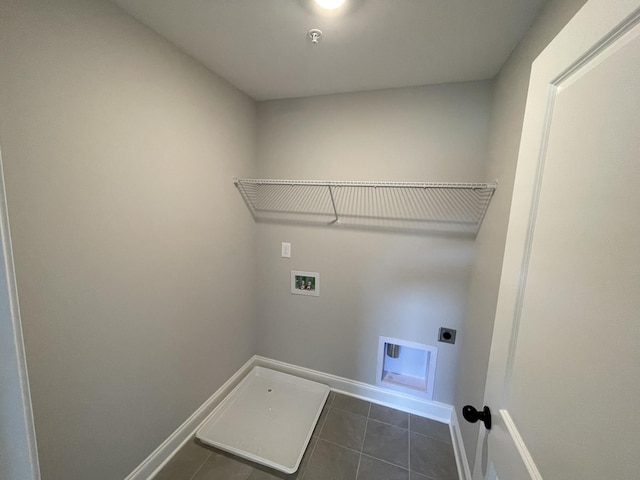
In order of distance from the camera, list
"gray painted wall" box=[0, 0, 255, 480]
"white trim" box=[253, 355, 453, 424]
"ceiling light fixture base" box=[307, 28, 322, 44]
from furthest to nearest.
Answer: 1. "white trim" box=[253, 355, 453, 424]
2. "ceiling light fixture base" box=[307, 28, 322, 44]
3. "gray painted wall" box=[0, 0, 255, 480]

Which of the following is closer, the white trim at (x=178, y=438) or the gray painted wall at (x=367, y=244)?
the white trim at (x=178, y=438)

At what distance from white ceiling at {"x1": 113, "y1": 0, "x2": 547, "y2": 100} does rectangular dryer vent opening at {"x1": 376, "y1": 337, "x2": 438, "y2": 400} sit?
1.85 m

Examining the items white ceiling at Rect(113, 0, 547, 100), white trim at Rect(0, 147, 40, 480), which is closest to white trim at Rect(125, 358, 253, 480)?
white trim at Rect(0, 147, 40, 480)

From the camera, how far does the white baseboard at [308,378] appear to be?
1.41 m

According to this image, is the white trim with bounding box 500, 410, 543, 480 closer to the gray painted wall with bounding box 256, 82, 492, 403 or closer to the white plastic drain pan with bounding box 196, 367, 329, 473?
the gray painted wall with bounding box 256, 82, 492, 403

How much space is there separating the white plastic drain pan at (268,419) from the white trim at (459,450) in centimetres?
93

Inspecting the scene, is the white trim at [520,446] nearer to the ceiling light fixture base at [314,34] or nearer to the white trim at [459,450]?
the white trim at [459,450]

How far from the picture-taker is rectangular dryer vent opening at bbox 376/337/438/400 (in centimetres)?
183

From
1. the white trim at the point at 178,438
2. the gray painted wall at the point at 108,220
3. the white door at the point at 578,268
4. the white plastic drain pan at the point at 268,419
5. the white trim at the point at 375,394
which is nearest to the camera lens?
the white door at the point at 578,268

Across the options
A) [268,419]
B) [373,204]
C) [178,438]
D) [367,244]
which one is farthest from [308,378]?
[373,204]

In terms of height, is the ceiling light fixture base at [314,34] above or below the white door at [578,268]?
above

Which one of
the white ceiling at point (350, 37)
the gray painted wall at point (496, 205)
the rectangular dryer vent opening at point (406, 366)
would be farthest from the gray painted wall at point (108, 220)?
the gray painted wall at point (496, 205)

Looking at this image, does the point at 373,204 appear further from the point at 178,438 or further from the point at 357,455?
the point at 178,438

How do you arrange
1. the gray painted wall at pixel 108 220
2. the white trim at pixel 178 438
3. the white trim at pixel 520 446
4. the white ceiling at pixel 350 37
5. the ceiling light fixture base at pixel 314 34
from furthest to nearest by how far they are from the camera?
1. the white trim at pixel 178 438
2. the ceiling light fixture base at pixel 314 34
3. the white ceiling at pixel 350 37
4. the gray painted wall at pixel 108 220
5. the white trim at pixel 520 446
